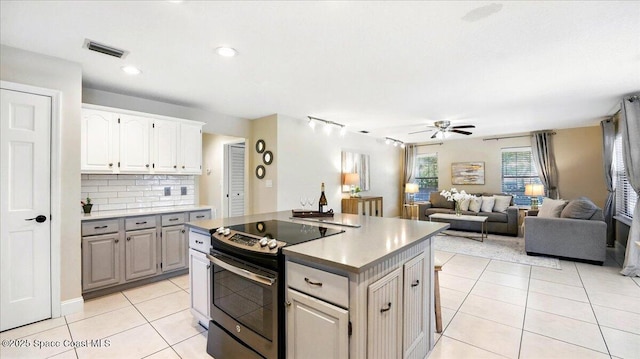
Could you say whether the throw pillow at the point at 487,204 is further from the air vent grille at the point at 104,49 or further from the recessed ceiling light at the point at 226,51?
the air vent grille at the point at 104,49

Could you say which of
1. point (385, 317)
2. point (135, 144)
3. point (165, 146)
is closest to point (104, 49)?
point (135, 144)

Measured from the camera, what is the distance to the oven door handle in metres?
1.61

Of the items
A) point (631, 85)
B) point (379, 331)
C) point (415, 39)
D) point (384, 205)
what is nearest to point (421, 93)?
point (415, 39)

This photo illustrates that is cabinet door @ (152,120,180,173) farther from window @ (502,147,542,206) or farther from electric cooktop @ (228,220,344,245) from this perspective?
window @ (502,147,542,206)

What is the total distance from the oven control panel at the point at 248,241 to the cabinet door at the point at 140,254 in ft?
6.07

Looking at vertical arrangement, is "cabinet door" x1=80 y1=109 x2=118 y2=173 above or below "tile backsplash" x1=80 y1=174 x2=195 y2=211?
above

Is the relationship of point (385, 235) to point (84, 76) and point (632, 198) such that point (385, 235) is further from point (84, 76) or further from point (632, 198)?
point (632, 198)

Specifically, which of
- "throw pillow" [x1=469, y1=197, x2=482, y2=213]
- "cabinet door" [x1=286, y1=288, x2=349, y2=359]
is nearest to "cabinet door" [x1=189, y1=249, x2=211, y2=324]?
"cabinet door" [x1=286, y1=288, x2=349, y2=359]

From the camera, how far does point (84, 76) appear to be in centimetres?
306

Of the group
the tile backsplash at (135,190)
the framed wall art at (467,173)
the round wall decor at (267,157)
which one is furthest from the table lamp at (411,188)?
the tile backsplash at (135,190)

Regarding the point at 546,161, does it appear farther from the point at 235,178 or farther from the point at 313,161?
the point at 235,178

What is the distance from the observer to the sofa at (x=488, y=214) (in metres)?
6.03

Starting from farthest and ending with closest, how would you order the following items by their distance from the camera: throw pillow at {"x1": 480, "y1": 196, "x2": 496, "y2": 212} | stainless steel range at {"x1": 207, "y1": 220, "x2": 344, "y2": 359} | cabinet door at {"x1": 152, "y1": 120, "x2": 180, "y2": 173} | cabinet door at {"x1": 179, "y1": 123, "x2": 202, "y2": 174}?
throw pillow at {"x1": 480, "y1": 196, "x2": 496, "y2": 212}, cabinet door at {"x1": 179, "y1": 123, "x2": 202, "y2": 174}, cabinet door at {"x1": 152, "y1": 120, "x2": 180, "y2": 173}, stainless steel range at {"x1": 207, "y1": 220, "x2": 344, "y2": 359}

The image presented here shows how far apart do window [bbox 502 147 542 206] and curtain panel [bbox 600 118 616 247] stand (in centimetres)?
151
